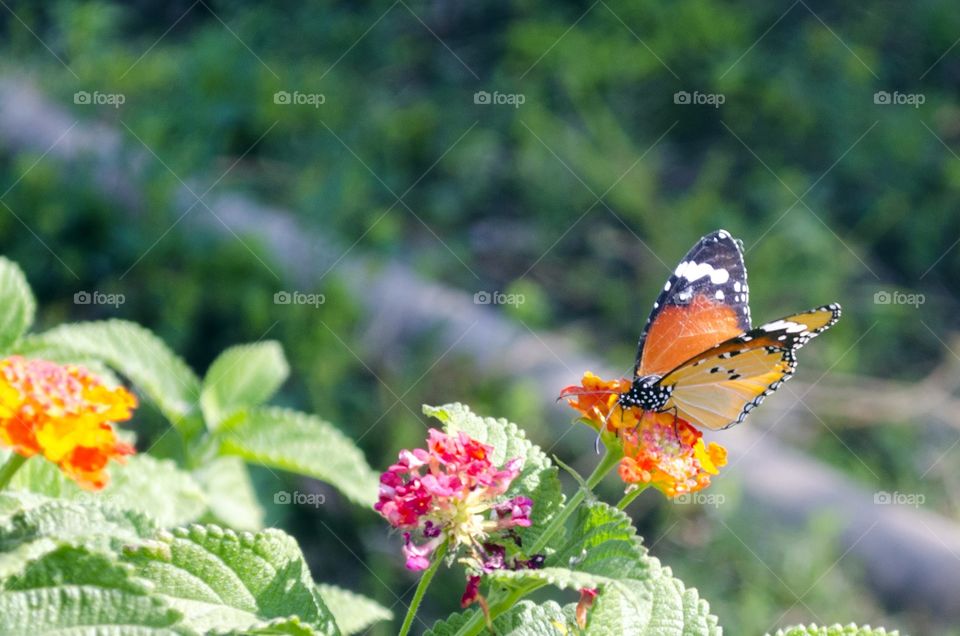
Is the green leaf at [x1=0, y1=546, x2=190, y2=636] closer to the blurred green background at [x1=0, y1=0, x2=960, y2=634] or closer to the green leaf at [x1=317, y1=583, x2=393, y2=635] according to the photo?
the green leaf at [x1=317, y1=583, x2=393, y2=635]

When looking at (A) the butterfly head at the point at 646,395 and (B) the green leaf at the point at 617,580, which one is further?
(A) the butterfly head at the point at 646,395

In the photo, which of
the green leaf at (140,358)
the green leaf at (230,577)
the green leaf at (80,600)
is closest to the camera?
the green leaf at (80,600)

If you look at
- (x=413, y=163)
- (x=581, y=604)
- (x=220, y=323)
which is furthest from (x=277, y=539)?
(x=413, y=163)

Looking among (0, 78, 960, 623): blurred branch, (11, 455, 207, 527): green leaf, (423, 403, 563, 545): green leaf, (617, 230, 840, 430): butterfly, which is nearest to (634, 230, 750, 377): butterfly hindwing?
(617, 230, 840, 430): butterfly

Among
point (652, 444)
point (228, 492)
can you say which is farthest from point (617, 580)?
point (228, 492)

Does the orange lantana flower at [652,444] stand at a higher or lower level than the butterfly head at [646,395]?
lower

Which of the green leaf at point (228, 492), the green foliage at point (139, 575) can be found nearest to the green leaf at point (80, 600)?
the green foliage at point (139, 575)

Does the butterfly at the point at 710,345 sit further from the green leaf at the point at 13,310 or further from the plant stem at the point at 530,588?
the green leaf at the point at 13,310
